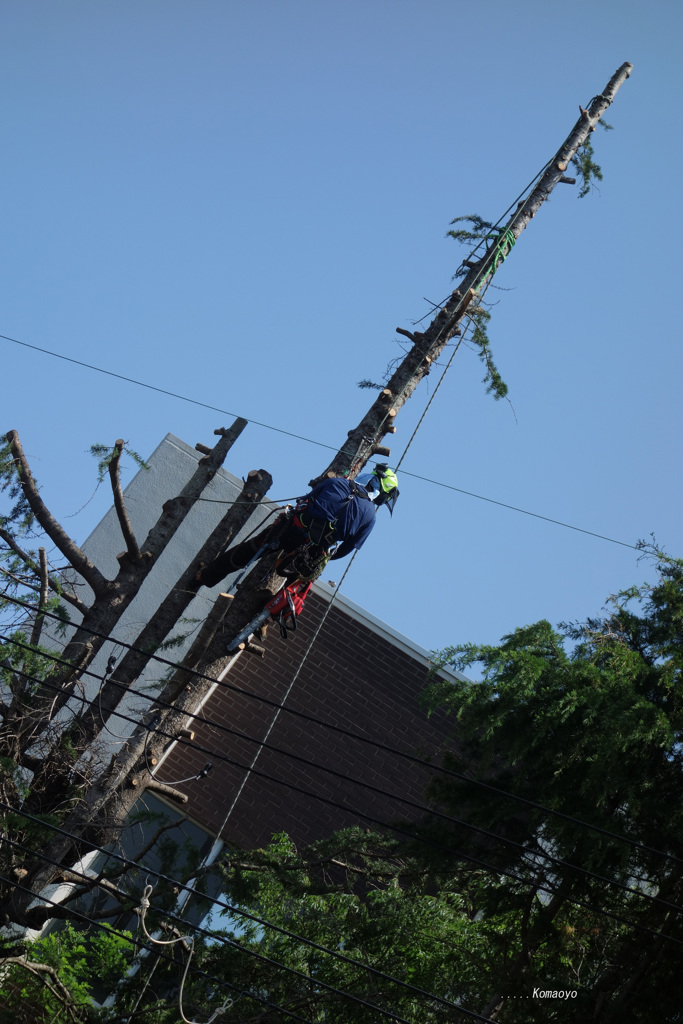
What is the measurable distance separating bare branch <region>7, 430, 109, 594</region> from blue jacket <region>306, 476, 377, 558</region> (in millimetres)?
2330

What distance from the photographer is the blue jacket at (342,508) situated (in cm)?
877

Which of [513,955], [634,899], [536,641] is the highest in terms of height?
[536,641]

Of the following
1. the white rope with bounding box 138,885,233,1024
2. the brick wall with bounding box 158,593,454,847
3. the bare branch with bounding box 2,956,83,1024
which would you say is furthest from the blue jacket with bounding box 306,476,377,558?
the bare branch with bounding box 2,956,83,1024

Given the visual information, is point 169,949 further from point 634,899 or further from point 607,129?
point 607,129

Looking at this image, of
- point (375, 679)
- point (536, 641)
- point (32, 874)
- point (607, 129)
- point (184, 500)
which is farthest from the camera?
point (375, 679)

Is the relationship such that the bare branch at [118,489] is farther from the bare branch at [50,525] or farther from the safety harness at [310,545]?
the safety harness at [310,545]

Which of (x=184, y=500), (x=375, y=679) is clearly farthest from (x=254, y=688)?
(x=184, y=500)

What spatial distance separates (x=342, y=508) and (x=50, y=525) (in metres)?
2.93

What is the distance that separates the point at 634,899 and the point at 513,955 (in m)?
1.35

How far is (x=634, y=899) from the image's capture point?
8797 mm

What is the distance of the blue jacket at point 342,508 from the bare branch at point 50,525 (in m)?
2.33

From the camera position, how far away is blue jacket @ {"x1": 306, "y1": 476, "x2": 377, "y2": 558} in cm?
877

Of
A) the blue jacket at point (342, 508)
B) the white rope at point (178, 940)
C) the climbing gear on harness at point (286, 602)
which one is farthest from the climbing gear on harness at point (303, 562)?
the white rope at point (178, 940)

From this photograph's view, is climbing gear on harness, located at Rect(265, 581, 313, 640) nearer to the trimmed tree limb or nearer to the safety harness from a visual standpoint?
the safety harness
